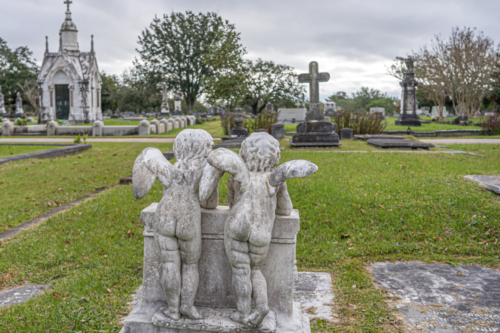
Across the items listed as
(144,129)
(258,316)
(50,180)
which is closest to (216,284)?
(258,316)

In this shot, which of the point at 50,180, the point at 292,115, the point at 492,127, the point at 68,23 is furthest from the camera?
the point at 292,115

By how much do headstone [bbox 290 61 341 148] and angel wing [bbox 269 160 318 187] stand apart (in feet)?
38.4

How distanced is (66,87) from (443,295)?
1465 inches

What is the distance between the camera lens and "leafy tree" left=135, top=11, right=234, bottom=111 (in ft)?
153

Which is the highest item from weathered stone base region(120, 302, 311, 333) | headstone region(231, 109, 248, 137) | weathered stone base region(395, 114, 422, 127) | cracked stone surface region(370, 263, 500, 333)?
Result: weathered stone base region(395, 114, 422, 127)

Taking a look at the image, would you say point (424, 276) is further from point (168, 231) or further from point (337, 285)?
point (168, 231)

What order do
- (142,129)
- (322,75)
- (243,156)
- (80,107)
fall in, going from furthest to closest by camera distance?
(80,107) < (142,129) < (322,75) < (243,156)

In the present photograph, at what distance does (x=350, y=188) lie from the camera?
670 centimetres

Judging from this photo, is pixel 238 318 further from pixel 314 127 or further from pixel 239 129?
pixel 239 129

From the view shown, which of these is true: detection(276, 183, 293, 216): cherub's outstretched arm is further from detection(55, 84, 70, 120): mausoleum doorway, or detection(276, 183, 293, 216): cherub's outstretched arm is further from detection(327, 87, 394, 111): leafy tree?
detection(327, 87, 394, 111): leafy tree

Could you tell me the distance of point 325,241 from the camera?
4.85 m

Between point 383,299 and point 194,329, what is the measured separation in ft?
5.90

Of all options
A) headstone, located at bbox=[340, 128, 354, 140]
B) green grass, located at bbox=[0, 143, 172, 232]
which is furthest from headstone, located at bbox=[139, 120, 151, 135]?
headstone, located at bbox=[340, 128, 354, 140]

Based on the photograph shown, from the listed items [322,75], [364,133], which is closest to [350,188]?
[322,75]
